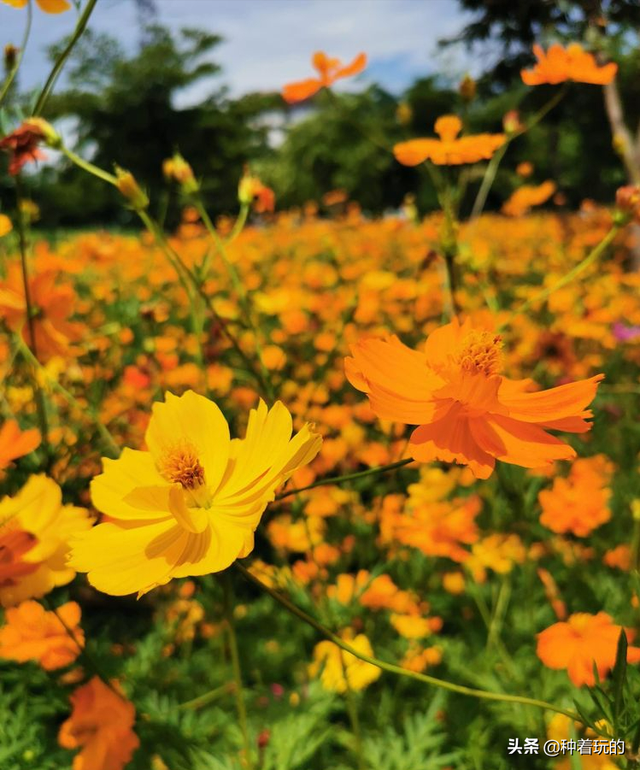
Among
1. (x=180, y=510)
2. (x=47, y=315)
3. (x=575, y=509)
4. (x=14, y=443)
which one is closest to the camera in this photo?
(x=180, y=510)

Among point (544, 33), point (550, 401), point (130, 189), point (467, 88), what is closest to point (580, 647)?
point (550, 401)

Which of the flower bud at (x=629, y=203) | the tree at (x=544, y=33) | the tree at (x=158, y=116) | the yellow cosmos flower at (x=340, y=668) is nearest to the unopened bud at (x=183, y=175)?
the flower bud at (x=629, y=203)

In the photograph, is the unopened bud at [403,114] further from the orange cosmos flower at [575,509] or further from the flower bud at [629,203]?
the orange cosmos flower at [575,509]

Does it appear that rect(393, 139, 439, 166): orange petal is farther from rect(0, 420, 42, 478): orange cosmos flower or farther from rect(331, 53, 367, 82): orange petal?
rect(0, 420, 42, 478): orange cosmos flower

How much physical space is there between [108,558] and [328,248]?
3.14 feet

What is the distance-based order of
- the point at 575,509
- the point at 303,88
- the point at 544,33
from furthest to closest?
the point at 544,33 → the point at 575,509 → the point at 303,88

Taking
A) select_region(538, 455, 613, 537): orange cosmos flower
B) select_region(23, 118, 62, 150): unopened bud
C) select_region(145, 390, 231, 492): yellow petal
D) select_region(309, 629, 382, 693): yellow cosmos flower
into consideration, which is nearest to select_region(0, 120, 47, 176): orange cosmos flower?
select_region(23, 118, 62, 150): unopened bud

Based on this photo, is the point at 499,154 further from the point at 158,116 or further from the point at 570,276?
the point at 158,116

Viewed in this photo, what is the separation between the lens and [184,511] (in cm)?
32

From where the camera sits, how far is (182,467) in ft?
1.19

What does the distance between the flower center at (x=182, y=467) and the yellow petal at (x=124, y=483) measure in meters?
0.01

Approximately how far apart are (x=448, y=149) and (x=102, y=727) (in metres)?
0.61

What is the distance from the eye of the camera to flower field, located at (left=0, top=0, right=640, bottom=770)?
1.17 ft

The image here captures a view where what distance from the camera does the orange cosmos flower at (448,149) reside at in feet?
2.03
